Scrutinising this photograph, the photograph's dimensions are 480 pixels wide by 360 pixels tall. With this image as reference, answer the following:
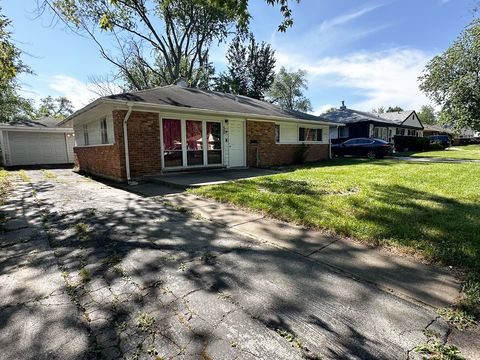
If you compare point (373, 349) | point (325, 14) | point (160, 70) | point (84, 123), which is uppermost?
point (160, 70)

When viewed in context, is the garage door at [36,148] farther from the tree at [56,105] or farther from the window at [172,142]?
the tree at [56,105]

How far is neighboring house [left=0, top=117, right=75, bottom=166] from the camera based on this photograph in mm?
16850

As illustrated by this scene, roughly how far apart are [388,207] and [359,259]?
7.39ft

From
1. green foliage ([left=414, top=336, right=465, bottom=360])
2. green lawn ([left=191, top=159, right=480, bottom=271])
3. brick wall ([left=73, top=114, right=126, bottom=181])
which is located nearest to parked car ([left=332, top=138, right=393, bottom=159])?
green lawn ([left=191, top=159, right=480, bottom=271])

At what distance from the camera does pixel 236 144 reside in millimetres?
12070

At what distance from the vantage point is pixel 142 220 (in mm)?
4680

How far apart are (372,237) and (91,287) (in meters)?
3.37

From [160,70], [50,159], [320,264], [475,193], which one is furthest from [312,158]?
[160,70]

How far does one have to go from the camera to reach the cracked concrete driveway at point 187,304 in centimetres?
179

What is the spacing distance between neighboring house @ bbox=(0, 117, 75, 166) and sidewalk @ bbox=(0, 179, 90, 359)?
17118mm

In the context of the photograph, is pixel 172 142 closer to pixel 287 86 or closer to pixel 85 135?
pixel 85 135

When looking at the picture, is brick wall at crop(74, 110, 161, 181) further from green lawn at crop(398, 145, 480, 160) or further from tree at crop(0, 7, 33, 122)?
green lawn at crop(398, 145, 480, 160)

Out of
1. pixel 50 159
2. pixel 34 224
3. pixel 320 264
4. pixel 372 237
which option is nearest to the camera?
pixel 320 264

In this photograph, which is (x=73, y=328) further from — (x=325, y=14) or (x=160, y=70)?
(x=160, y=70)
